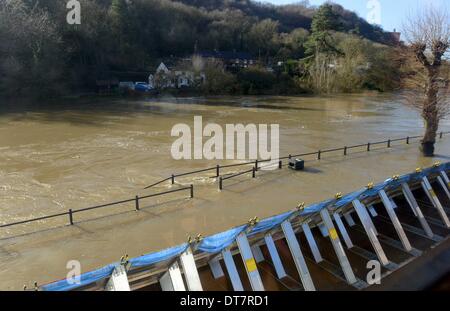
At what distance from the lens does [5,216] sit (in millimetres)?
11219

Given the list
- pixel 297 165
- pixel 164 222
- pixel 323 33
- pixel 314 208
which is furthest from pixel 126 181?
pixel 323 33

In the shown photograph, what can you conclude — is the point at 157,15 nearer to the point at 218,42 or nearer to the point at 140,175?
the point at 218,42

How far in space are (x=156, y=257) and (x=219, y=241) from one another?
1.37 meters

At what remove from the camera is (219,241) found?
7.00m

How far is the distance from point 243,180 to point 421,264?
7168 millimetres

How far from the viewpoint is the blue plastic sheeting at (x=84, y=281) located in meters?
5.22

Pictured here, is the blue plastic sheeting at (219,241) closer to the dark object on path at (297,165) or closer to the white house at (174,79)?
the dark object on path at (297,165)

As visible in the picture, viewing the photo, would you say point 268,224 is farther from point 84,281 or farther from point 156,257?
point 84,281

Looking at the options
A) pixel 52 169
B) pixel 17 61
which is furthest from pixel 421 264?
pixel 17 61

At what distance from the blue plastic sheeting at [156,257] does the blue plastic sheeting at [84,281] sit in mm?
382

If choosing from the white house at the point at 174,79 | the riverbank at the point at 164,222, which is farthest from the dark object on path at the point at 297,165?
the white house at the point at 174,79

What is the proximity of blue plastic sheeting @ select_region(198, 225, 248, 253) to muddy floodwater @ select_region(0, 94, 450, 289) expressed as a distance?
7.99ft

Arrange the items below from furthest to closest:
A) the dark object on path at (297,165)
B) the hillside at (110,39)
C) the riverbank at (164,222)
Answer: the hillside at (110,39) < the dark object on path at (297,165) < the riverbank at (164,222)

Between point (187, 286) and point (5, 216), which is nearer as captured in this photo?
point (187, 286)
